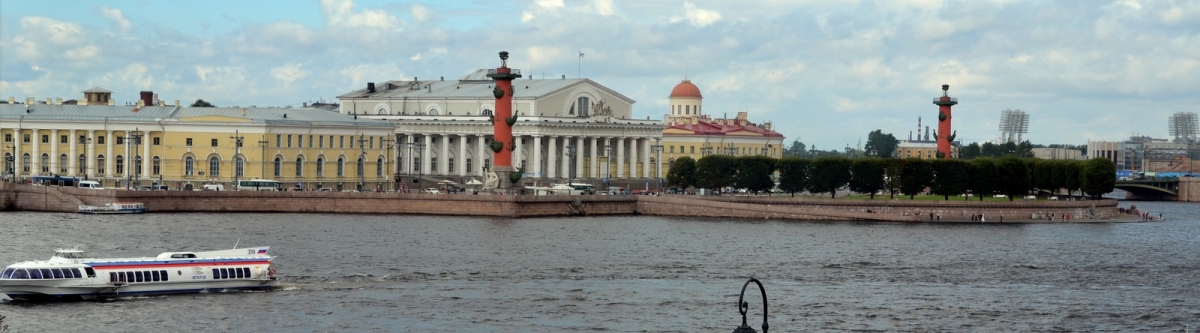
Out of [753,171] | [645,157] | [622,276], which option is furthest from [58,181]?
[645,157]

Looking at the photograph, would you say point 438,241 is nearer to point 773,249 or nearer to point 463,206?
point 773,249

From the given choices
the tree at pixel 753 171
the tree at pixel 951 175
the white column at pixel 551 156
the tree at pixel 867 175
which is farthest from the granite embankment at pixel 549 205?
the white column at pixel 551 156

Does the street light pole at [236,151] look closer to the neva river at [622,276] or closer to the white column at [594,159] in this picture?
the neva river at [622,276]

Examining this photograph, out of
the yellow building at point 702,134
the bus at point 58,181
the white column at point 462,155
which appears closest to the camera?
the bus at point 58,181

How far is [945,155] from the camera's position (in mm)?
94250

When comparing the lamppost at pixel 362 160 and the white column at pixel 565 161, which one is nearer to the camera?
the lamppost at pixel 362 160

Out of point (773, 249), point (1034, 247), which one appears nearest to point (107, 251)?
point (773, 249)

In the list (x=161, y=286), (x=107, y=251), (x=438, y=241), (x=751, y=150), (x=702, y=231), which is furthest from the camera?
(x=751, y=150)

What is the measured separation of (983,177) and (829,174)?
728 cm

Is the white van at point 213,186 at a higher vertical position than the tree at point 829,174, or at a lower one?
lower

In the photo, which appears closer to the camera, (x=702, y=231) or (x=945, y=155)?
(x=702, y=231)

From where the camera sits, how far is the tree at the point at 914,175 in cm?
8338

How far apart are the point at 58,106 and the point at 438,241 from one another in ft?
114

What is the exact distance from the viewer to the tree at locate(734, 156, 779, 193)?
287ft
